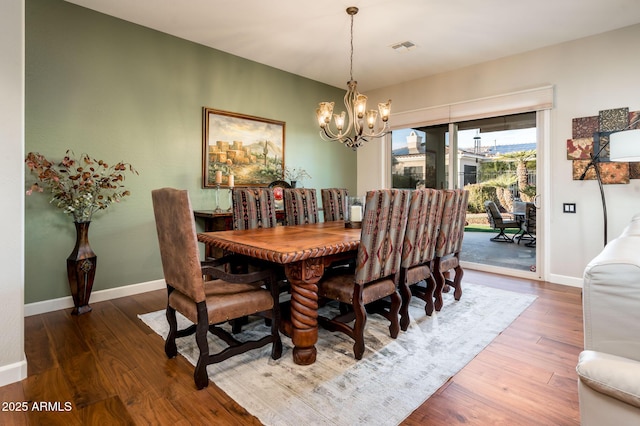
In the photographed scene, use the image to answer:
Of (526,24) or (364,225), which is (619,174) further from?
(364,225)

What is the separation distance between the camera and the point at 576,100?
374cm

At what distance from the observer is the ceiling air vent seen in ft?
12.6

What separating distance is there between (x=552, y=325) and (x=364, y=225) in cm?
190

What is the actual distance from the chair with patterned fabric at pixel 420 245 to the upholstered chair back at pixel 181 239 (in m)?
1.45

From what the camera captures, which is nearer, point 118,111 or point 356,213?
point 356,213

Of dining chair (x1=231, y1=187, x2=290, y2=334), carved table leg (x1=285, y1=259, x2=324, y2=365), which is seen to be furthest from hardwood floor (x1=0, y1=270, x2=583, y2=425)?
dining chair (x1=231, y1=187, x2=290, y2=334)

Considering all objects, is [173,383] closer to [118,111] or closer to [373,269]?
[373,269]

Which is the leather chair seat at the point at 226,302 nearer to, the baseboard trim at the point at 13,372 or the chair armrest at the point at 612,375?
the baseboard trim at the point at 13,372

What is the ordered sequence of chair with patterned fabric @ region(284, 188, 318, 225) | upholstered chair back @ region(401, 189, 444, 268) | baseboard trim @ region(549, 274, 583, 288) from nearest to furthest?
upholstered chair back @ region(401, 189, 444, 268)
chair with patterned fabric @ region(284, 188, 318, 225)
baseboard trim @ region(549, 274, 583, 288)

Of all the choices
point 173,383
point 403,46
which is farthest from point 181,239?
point 403,46

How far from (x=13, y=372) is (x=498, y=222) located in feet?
18.3

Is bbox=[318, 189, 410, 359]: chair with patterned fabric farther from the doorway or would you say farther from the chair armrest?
the doorway

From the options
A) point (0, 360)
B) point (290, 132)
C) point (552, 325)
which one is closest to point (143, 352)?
point (0, 360)

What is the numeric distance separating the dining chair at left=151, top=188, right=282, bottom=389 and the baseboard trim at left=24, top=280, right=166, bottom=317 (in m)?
1.63
